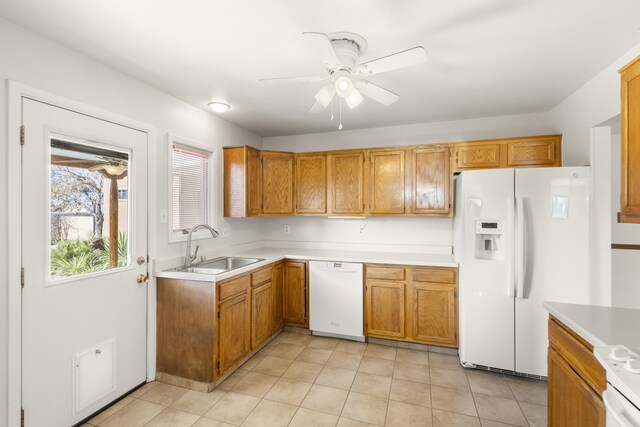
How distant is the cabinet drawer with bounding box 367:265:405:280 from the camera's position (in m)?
3.14

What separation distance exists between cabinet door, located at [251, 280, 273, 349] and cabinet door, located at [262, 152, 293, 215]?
3.19 feet

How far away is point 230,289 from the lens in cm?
255

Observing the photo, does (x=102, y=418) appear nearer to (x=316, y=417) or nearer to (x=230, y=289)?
(x=230, y=289)

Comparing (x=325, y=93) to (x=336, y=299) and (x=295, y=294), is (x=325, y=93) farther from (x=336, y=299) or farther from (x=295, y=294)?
(x=295, y=294)

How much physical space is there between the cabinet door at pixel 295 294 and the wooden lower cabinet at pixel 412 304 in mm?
727

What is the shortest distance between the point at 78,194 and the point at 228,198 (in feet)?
5.05

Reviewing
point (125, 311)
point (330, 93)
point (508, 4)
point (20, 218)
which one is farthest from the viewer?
point (125, 311)

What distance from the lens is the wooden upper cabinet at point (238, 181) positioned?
339cm

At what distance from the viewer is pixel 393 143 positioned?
3.77 meters

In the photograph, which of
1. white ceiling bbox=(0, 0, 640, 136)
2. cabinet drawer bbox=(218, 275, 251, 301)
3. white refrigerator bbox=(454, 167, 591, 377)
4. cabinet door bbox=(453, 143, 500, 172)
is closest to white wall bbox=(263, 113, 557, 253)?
cabinet door bbox=(453, 143, 500, 172)

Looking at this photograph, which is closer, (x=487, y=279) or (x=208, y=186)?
(x=487, y=279)

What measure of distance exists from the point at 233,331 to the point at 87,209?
4.76ft

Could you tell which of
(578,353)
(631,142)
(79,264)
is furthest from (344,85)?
(79,264)

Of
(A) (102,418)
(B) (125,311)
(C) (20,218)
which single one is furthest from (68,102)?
(A) (102,418)
